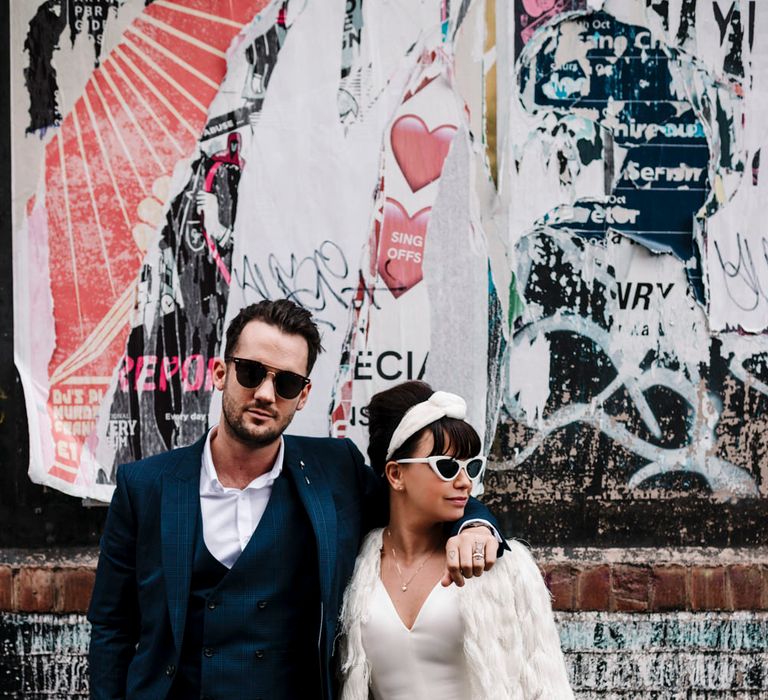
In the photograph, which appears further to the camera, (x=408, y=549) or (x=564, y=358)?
(x=564, y=358)

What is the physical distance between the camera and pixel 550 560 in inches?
143

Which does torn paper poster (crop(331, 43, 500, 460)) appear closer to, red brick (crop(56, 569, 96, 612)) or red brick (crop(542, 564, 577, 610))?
red brick (crop(542, 564, 577, 610))

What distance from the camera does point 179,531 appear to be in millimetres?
2156

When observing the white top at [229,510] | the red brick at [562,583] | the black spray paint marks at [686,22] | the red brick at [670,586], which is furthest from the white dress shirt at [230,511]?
the black spray paint marks at [686,22]

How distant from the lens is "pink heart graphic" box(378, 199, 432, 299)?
366 centimetres

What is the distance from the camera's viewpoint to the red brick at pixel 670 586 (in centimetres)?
359

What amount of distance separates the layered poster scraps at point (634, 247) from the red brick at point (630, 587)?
31cm

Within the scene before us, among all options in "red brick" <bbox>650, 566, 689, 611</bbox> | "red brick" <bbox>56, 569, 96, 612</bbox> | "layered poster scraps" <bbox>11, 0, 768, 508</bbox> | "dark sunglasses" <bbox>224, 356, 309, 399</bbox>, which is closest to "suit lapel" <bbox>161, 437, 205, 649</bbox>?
"dark sunglasses" <bbox>224, 356, 309, 399</bbox>

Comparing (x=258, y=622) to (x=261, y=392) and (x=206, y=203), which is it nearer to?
(x=261, y=392)

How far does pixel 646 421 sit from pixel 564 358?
441 mm

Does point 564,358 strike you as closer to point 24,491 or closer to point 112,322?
point 112,322

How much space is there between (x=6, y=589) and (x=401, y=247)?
215cm

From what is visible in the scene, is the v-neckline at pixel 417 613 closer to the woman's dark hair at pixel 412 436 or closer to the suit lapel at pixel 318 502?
the suit lapel at pixel 318 502

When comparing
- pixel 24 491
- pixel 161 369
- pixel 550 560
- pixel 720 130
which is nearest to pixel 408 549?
pixel 550 560
